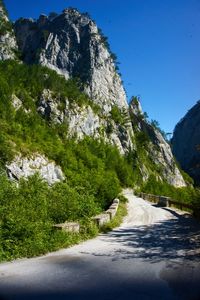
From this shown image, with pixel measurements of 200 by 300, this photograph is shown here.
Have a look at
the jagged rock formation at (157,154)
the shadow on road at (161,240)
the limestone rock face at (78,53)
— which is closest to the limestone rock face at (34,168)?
the shadow on road at (161,240)

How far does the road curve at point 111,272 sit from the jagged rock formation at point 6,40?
108887 mm

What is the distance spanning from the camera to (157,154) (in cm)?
15125

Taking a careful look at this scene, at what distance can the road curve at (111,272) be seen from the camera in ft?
24.7

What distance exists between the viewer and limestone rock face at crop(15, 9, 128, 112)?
411 feet

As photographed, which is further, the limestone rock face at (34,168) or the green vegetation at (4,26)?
the green vegetation at (4,26)

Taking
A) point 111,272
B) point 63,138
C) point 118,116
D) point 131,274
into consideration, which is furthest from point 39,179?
point 118,116

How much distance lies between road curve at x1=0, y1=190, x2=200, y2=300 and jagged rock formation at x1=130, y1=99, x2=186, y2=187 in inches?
4758

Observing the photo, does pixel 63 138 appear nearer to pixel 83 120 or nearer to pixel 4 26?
pixel 83 120

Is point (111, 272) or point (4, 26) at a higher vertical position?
point (4, 26)

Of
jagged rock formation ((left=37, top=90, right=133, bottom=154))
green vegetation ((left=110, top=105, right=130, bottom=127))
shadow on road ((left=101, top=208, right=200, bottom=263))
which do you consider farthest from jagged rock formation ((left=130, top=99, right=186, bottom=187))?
shadow on road ((left=101, top=208, right=200, bottom=263))

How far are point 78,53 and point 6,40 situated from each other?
24.7 metres

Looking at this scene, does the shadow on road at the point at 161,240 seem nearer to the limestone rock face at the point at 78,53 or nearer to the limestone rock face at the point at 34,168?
the limestone rock face at the point at 34,168

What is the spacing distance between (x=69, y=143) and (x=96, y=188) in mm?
53122

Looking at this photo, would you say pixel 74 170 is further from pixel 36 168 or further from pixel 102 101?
pixel 102 101
